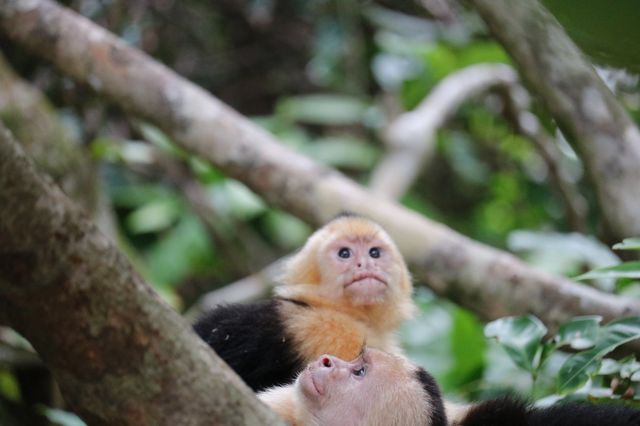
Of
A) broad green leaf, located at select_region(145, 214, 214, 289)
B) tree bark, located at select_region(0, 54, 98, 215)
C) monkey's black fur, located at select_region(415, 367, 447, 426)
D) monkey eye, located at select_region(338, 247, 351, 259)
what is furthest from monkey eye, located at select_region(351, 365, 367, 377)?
broad green leaf, located at select_region(145, 214, 214, 289)

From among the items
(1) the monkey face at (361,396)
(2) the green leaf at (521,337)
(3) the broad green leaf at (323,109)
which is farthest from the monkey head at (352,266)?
(3) the broad green leaf at (323,109)

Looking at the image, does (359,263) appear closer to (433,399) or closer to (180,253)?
(433,399)

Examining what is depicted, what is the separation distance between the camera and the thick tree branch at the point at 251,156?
3.84 metres

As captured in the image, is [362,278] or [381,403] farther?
[362,278]

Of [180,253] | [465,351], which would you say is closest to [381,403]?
[465,351]

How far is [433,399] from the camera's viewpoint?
94.5 inches

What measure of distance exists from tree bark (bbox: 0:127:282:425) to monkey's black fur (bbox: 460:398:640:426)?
99 cm

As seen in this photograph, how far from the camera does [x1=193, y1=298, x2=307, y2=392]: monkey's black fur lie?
2.87 meters

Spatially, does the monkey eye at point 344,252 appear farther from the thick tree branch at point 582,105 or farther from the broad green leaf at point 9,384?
the broad green leaf at point 9,384

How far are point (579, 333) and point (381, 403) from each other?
62 centimetres

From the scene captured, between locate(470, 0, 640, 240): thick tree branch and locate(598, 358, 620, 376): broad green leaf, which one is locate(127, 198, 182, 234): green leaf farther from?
locate(598, 358, 620, 376): broad green leaf

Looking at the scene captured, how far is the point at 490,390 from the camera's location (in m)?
3.83

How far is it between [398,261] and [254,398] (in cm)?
192

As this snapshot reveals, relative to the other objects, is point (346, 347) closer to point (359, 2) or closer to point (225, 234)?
point (225, 234)
